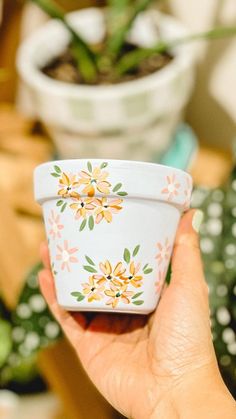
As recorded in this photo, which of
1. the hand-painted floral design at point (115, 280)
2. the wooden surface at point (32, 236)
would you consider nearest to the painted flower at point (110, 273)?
the hand-painted floral design at point (115, 280)

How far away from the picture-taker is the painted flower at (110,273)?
1.85 feet

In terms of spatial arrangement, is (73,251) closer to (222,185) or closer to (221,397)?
(221,397)

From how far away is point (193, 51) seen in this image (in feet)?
3.19

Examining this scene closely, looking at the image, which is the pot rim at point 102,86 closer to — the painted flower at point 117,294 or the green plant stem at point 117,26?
the green plant stem at point 117,26

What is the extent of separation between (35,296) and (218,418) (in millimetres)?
361

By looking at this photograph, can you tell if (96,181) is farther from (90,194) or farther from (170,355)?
(170,355)

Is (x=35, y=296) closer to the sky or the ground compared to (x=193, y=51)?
closer to the ground

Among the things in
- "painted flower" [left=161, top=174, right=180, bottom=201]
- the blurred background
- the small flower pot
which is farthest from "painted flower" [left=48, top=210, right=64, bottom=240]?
the blurred background

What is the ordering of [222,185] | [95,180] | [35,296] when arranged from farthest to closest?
[222,185]
[35,296]
[95,180]

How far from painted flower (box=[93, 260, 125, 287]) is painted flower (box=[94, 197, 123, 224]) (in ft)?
0.15

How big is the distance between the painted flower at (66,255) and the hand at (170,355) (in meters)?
0.11

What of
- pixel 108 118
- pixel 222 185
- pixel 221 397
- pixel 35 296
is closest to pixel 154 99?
pixel 108 118

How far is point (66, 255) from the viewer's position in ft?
1.90

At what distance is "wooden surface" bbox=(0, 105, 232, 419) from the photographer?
34.2 inches
